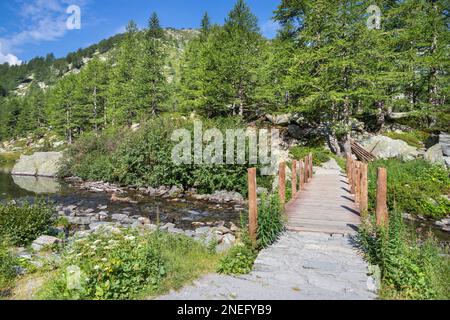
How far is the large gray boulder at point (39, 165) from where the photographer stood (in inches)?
1369

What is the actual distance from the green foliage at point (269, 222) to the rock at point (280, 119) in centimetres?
2408

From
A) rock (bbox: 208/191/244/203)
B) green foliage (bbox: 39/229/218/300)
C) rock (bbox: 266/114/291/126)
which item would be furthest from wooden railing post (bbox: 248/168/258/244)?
rock (bbox: 266/114/291/126)

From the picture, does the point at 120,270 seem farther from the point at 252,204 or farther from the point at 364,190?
the point at 364,190

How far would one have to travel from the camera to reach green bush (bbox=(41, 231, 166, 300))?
15.4ft

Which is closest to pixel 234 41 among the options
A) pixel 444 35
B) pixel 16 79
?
pixel 444 35

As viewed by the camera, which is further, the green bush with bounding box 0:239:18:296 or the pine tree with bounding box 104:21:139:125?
the pine tree with bounding box 104:21:139:125

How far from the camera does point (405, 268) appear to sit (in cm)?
509

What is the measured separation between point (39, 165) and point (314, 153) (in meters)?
32.9

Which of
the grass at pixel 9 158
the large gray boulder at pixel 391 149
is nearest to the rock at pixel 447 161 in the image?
the large gray boulder at pixel 391 149

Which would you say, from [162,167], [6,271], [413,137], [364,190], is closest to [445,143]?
[413,137]

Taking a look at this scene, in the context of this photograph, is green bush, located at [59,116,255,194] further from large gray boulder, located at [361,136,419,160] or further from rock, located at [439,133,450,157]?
rock, located at [439,133,450,157]

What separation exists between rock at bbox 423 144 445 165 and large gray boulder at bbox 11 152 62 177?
3636cm

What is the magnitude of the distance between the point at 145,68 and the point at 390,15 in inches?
1231

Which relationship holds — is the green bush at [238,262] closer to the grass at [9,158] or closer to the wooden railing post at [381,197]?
the wooden railing post at [381,197]
